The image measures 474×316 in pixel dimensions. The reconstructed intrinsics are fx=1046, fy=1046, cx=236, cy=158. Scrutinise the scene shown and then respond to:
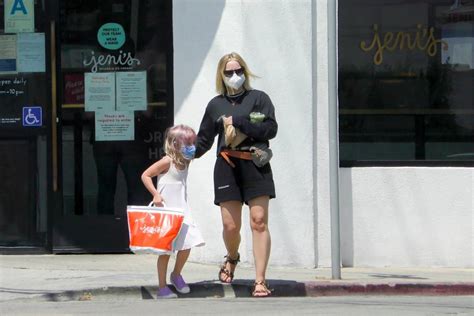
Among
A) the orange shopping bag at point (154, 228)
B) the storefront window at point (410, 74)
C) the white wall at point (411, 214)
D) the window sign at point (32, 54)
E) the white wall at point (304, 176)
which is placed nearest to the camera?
the orange shopping bag at point (154, 228)

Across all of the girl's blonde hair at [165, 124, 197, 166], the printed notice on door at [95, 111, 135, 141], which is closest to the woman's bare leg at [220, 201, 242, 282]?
the girl's blonde hair at [165, 124, 197, 166]

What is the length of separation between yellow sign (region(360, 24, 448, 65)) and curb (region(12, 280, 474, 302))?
8.67ft

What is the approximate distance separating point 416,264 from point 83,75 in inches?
159

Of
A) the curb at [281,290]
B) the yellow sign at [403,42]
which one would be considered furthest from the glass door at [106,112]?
the yellow sign at [403,42]

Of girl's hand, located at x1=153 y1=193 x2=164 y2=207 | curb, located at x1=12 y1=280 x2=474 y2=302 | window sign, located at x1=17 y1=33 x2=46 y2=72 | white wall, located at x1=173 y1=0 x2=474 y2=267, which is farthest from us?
window sign, located at x1=17 y1=33 x2=46 y2=72

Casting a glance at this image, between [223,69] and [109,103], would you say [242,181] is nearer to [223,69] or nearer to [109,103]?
[223,69]

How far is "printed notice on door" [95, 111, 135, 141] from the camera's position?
11.2 meters

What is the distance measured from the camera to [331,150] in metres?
9.46

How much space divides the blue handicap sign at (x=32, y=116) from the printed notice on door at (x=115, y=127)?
611mm

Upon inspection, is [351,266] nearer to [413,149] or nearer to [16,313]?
[413,149]

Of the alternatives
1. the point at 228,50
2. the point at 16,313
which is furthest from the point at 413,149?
the point at 16,313

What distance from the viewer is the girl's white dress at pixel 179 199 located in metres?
8.76

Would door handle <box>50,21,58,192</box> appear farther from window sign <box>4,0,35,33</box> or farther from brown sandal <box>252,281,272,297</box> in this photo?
brown sandal <box>252,281,272,297</box>

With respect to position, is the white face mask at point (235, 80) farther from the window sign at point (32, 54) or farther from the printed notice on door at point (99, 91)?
the window sign at point (32, 54)
